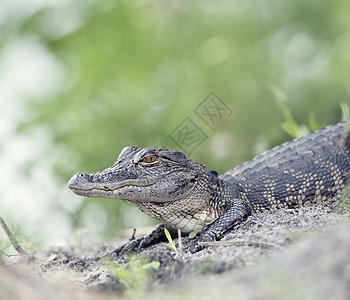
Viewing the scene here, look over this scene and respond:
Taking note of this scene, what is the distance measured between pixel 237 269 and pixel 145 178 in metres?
1.26

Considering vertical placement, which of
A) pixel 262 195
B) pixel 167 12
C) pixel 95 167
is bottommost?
pixel 262 195

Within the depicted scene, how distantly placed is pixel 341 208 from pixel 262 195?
697mm

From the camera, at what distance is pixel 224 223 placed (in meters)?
3.09

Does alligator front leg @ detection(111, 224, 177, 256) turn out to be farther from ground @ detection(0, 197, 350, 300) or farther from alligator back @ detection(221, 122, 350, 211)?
alligator back @ detection(221, 122, 350, 211)

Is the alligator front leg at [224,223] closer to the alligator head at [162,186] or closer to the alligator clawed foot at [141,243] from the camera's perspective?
the alligator head at [162,186]

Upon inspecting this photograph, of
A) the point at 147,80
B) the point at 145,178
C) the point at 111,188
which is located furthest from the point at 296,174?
the point at 147,80

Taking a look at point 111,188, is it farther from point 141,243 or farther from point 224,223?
point 224,223

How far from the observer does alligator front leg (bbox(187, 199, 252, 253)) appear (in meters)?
2.99

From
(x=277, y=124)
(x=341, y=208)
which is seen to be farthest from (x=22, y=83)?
(x=341, y=208)

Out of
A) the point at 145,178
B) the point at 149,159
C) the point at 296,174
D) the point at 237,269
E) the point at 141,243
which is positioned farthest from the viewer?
the point at 296,174

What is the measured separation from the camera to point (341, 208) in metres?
3.00

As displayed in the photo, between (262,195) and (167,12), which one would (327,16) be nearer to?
(167,12)

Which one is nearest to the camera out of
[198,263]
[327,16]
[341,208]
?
[198,263]

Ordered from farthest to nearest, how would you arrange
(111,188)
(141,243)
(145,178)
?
(141,243) → (145,178) → (111,188)
